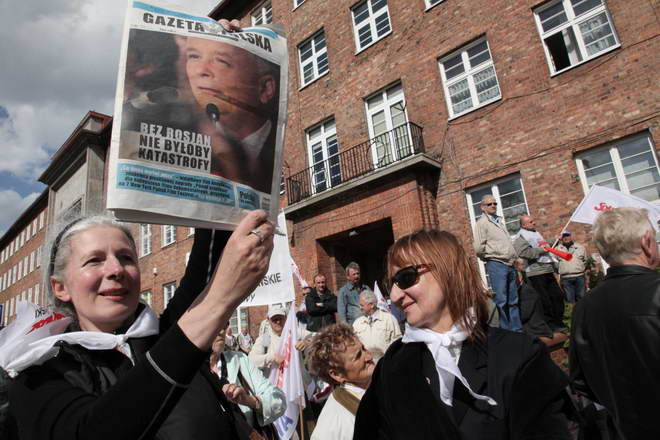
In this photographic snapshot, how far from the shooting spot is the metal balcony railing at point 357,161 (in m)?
12.4

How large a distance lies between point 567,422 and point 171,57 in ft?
6.59

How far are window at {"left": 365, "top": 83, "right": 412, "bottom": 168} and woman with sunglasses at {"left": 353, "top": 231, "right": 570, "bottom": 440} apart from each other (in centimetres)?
1024

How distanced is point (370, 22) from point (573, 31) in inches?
247

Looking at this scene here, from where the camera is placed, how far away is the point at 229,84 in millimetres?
1429

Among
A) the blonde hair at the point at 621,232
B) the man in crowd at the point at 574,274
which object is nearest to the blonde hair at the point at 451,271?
the blonde hair at the point at 621,232

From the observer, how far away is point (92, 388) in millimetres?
1311

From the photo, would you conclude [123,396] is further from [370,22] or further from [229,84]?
[370,22]

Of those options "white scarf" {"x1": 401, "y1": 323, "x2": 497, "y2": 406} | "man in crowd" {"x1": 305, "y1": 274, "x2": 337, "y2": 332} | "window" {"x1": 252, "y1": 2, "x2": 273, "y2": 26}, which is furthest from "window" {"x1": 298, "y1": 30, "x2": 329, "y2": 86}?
"white scarf" {"x1": 401, "y1": 323, "x2": 497, "y2": 406}

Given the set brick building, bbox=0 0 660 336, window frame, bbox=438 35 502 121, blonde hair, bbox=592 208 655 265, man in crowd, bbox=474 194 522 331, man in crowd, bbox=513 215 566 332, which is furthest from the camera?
window frame, bbox=438 35 502 121

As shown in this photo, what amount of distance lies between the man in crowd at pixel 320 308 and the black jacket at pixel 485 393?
6.16 meters

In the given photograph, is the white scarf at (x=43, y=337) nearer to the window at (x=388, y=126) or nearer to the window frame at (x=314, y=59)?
the window at (x=388, y=126)

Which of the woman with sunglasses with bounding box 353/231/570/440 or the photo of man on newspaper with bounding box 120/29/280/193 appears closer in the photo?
the photo of man on newspaper with bounding box 120/29/280/193

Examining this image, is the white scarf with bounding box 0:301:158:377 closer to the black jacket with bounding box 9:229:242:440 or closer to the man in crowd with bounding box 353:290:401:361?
the black jacket with bounding box 9:229:242:440

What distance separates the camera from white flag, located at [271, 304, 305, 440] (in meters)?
5.16
